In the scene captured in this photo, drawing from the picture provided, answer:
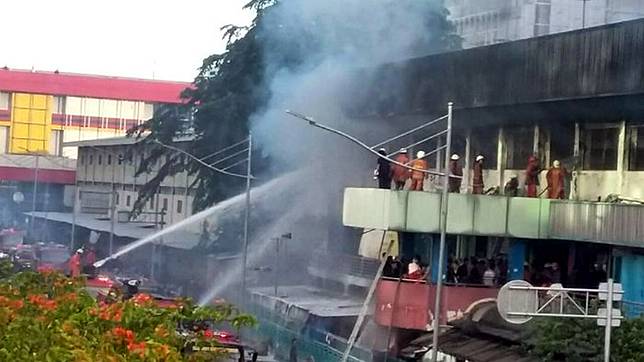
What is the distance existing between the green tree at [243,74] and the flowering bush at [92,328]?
73.9ft

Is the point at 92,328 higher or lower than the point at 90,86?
lower

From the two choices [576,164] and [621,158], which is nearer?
[621,158]

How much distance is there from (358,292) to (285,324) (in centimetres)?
335

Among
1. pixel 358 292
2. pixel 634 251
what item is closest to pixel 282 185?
pixel 358 292

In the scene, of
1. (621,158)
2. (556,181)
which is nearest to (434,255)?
(556,181)

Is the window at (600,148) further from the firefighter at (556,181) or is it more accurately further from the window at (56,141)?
the window at (56,141)

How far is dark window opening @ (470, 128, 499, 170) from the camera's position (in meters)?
31.0

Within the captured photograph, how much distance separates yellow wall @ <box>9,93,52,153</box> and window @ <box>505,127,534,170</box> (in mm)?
58638

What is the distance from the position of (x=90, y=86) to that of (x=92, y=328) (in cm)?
7420

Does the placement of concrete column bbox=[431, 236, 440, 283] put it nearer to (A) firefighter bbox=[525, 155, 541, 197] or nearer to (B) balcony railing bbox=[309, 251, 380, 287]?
(B) balcony railing bbox=[309, 251, 380, 287]

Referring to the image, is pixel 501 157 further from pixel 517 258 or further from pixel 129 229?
pixel 129 229

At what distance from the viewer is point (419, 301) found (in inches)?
1097

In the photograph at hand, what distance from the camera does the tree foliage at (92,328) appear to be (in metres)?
13.5

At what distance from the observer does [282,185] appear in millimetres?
41562
